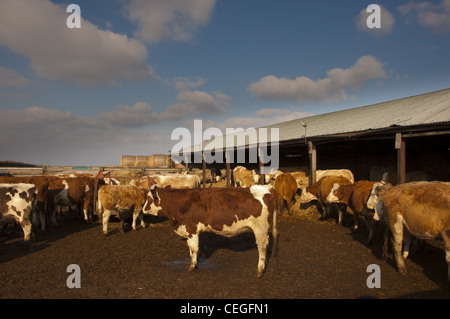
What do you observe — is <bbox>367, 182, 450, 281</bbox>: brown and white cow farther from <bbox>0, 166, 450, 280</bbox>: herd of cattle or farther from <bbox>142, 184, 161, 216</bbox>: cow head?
<bbox>142, 184, 161, 216</bbox>: cow head

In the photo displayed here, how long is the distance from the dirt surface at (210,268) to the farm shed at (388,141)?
12.2ft

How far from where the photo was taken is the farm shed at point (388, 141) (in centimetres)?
984

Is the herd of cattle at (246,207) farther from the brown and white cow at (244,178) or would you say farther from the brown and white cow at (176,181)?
the brown and white cow at (244,178)

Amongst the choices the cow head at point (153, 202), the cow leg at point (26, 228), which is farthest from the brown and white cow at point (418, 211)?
the cow leg at point (26, 228)

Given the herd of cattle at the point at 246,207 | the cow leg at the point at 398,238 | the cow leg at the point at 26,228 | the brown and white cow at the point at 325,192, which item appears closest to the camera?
the herd of cattle at the point at 246,207

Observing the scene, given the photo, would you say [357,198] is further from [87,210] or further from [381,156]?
[87,210]

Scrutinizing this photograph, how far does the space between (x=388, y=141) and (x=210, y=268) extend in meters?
13.3

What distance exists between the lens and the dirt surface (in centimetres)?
537

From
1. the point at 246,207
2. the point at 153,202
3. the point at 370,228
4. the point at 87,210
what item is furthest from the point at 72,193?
the point at 370,228

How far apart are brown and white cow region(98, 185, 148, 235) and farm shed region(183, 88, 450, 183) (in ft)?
24.4

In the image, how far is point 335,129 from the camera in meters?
15.4

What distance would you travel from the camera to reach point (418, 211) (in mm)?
5598

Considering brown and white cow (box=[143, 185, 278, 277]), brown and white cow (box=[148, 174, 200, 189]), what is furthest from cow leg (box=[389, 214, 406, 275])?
brown and white cow (box=[148, 174, 200, 189])
